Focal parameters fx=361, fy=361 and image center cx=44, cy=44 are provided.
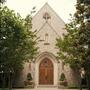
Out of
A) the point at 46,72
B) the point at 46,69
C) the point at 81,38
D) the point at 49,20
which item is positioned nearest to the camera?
the point at 81,38

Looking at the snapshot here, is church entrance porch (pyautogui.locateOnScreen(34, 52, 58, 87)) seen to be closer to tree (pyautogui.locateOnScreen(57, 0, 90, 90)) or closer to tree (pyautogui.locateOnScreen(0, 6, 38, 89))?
tree (pyautogui.locateOnScreen(57, 0, 90, 90))

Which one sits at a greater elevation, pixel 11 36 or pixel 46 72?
pixel 11 36

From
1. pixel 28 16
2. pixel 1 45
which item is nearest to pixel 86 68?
pixel 28 16

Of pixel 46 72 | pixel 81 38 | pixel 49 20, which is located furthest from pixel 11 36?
pixel 49 20

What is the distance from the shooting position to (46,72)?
4275cm

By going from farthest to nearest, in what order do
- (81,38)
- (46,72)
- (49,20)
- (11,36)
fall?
(49,20) → (46,72) → (81,38) → (11,36)

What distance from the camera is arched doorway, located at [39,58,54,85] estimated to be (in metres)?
42.3

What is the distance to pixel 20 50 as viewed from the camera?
1044 inches

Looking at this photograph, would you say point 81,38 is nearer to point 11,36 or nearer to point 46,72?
point 11,36

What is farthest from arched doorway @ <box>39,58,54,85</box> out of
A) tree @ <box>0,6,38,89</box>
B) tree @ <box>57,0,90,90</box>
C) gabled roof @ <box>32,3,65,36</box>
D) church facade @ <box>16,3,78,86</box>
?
tree @ <box>0,6,38,89</box>

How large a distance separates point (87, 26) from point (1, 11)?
603 centimetres

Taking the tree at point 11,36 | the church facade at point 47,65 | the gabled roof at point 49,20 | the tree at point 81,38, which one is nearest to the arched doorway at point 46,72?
the church facade at point 47,65

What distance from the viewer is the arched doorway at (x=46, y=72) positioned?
139 ft

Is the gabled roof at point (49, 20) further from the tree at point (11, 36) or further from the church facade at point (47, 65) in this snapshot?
the tree at point (11, 36)
